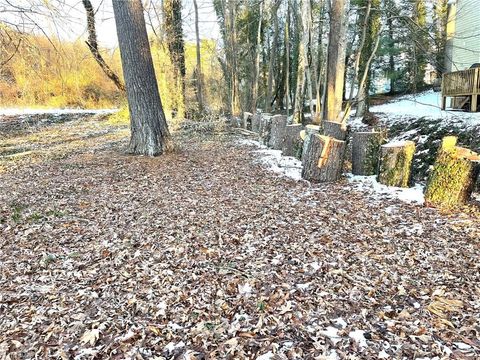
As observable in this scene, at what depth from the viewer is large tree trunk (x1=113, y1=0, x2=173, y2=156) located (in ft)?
23.0

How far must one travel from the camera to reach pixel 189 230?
3828 millimetres

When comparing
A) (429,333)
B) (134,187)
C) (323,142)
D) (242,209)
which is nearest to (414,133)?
(323,142)

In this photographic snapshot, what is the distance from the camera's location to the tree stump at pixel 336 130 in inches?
252

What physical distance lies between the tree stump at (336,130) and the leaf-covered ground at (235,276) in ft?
5.36

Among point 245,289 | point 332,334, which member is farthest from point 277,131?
point 332,334

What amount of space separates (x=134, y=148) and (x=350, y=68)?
19.4m

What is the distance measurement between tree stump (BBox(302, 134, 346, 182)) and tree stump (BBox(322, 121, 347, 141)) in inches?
34.7

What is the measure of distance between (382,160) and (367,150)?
1.82 feet

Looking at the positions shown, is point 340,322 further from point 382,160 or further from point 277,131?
point 277,131

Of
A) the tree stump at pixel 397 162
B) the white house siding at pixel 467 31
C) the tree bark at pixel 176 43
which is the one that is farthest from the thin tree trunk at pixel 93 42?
the white house siding at pixel 467 31

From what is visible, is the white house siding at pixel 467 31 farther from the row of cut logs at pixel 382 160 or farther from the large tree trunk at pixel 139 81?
the large tree trunk at pixel 139 81

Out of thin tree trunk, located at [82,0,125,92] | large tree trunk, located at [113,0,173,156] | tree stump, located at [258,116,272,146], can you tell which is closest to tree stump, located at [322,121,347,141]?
tree stump, located at [258,116,272,146]

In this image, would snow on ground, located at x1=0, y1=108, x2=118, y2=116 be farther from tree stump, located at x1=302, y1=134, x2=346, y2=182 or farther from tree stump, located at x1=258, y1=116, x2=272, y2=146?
tree stump, located at x1=302, y1=134, x2=346, y2=182

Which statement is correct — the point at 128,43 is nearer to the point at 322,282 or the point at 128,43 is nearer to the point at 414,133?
the point at 322,282
